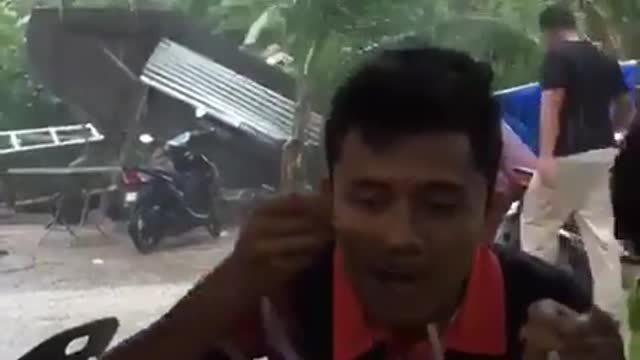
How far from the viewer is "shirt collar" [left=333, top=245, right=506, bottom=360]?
2.32 feet

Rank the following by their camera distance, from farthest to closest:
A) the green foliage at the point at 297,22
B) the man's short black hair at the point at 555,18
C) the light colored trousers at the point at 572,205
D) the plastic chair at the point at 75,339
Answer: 1. the man's short black hair at the point at 555,18
2. the green foliage at the point at 297,22
3. the light colored trousers at the point at 572,205
4. the plastic chair at the point at 75,339

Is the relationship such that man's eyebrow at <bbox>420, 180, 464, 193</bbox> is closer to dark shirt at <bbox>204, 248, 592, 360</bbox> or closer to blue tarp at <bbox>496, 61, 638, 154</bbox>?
dark shirt at <bbox>204, 248, 592, 360</bbox>

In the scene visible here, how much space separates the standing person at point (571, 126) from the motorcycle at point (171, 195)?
47 centimetres

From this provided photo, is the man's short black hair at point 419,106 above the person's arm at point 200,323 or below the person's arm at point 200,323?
above

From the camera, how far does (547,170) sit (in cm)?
175

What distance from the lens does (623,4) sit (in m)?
1.54

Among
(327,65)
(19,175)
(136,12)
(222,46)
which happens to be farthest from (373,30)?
(19,175)

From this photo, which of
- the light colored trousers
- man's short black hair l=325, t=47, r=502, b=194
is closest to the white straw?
man's short black hair l=325, t=47, r=502, b=194

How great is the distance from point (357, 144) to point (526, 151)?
2.83ft

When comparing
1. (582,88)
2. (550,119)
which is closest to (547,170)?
(550,119)

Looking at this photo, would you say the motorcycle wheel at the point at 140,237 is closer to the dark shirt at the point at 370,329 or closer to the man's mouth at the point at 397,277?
the dark shirt at the point at 370,329

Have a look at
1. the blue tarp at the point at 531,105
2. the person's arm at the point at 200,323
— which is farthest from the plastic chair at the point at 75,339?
the blue tarp at the point at 531,105

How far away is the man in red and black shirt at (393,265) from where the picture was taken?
2.14 ft

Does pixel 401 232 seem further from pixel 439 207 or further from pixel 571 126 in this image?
pixel 571 126
